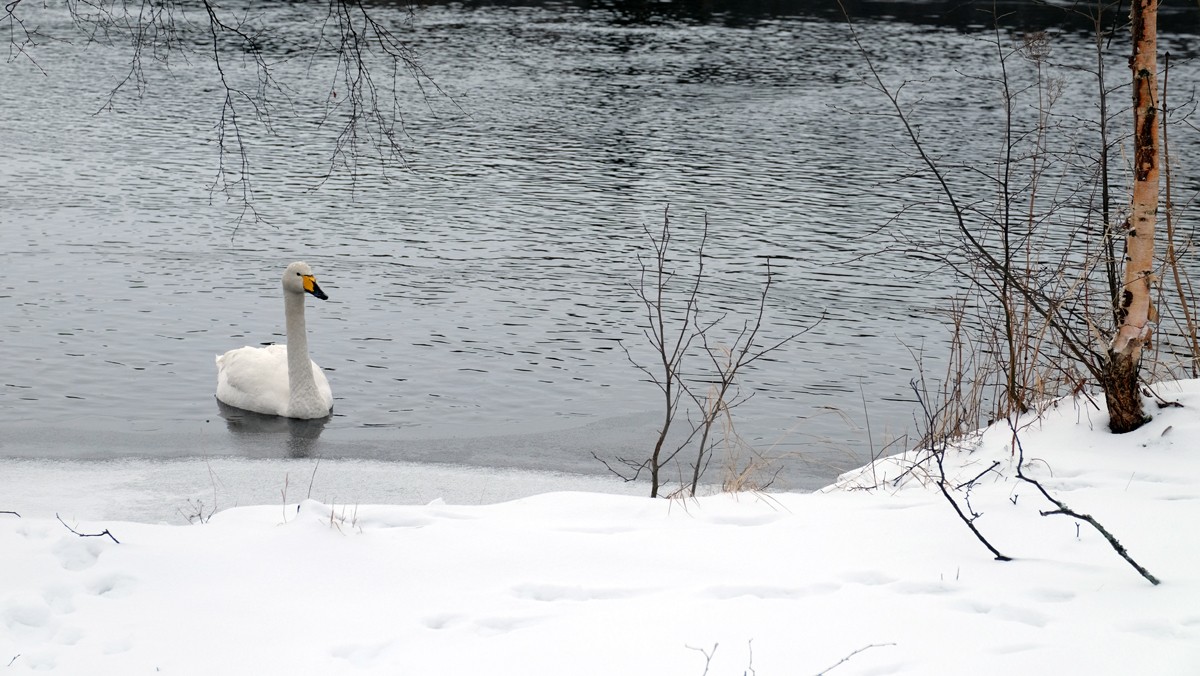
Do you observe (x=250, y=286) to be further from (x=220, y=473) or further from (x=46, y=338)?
(x=220, y=473)

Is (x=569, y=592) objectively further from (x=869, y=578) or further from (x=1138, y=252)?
(x=1138, y=252)

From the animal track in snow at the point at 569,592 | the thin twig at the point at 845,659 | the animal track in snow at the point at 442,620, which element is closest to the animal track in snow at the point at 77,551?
the animal track in snow at the point at 442,620

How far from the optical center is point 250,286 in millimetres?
13938

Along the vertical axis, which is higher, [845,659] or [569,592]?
[845,659]

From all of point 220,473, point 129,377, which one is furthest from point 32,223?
point 220,473

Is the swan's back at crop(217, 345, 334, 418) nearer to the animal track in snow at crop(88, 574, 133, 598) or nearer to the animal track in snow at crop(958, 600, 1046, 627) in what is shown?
the animal track in snow at crop(88, 574, 133, 598)

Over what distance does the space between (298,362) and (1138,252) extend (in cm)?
644

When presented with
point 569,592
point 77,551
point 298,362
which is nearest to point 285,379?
point 298,362

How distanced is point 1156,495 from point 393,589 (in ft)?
10.3

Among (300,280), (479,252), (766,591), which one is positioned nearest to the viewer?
(766,591)

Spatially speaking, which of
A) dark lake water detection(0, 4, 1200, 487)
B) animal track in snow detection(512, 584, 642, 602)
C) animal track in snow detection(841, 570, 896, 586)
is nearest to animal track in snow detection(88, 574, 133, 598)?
animal track in snow detection(512, 584, 642, 602)

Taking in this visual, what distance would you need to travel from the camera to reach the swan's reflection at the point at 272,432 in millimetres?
9524

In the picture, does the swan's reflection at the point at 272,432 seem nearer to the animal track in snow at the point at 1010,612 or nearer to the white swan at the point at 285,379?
the white swan at the point at 285,379

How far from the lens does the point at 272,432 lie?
1000 centimetres
